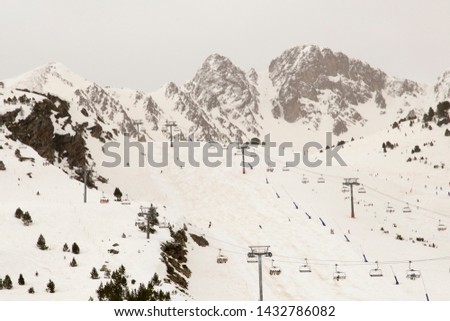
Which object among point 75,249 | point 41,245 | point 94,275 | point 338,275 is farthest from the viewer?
point 338,275

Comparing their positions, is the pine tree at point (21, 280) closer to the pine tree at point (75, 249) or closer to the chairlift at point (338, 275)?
the pine tree at point (75, 249)

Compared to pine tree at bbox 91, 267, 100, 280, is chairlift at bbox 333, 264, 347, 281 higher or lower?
lower

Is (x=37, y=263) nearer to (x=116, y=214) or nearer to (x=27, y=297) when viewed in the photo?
(x=27, y=297)

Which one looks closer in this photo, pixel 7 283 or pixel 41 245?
pixel 7 283

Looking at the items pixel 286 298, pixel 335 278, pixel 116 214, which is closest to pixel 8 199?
pixel 116 214

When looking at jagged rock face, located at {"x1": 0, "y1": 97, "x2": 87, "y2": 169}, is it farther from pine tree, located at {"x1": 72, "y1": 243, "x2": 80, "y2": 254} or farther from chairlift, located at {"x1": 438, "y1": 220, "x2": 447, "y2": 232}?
chairlift, located at {"x1": 438, "y1": 220, "x2": 447, "y2": 232}

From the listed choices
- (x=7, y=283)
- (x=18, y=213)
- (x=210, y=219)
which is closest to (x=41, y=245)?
(x=18, y=213)

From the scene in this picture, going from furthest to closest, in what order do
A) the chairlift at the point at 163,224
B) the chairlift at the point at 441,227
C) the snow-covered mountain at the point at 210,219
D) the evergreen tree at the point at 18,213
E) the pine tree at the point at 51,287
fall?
the chairlift at the point at 441,227 < the chairlift at the point at 163,224 < the evergreen tree at the point at 18,213 < the snow-covered mountain at the point at 210,219 < the pine tree at the point at 51,287

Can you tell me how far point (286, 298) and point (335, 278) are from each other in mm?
5128

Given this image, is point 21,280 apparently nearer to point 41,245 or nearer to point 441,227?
point 41,245

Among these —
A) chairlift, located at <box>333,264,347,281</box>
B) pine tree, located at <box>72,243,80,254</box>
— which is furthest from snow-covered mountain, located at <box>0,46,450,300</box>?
chairlift, located at <box>333,264,347,281</box>

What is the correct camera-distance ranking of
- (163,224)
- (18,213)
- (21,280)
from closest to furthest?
(21,280) < (18,213) < (163,224)

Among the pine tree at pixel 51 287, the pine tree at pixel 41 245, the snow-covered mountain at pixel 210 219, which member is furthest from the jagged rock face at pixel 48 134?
the pine tree at pixel 51 287

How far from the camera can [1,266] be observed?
30750 mm
